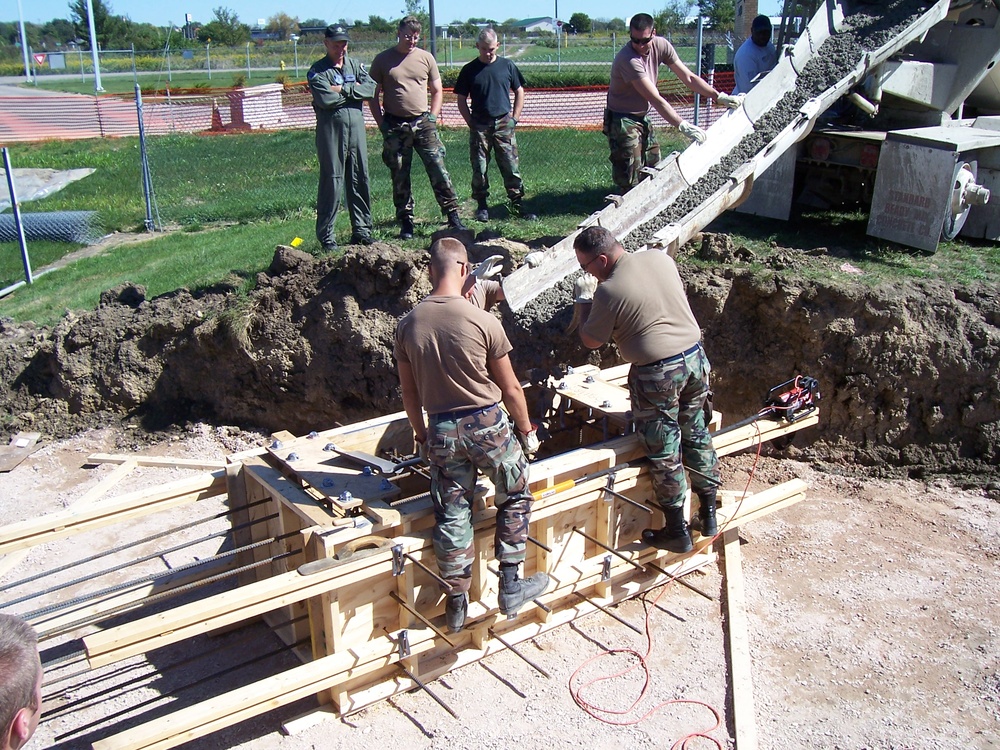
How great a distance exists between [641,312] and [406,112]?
175 inches

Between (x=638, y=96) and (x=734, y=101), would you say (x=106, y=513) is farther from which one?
(x=638, y=96)

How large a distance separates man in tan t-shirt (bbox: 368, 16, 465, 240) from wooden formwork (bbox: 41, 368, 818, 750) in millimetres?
3341

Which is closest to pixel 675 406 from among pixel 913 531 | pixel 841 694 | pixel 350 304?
pixel 841 694

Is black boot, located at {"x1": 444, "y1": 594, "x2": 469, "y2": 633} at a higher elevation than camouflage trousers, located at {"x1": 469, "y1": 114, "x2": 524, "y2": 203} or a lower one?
lower

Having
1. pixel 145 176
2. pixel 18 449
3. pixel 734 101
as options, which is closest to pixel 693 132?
pixel 734 101

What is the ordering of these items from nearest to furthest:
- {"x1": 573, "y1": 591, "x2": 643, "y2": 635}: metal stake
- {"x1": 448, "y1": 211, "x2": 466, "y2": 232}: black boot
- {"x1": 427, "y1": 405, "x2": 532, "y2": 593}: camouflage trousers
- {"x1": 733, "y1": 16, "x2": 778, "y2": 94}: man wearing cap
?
{"x1": 427, "y1": 405, "x2": 532, "y2": 593}: camouflage trousers → {"x1": 573, "y1": 591, "x2": 643, "y2": 635}: metal stake → {"x1": 448, "y1": 211, "x2": 466, "y2": 232}: black boot → {"x1": 733, "y1": 16, "x2": 778, "y2": 94}: man wearing cap

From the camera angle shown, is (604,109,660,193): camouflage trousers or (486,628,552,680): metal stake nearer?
(486,628,552,680): metal stake

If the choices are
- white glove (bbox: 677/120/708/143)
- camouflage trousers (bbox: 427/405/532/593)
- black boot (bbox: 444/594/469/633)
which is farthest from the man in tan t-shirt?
black boot (bbox: 444/594/469/633)

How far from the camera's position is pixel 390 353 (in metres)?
8.25

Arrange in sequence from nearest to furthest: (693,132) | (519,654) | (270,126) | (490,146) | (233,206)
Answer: (519,654)
(693,132)
(490,146)
(233,206)
(270,126)

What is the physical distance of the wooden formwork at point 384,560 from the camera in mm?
4355

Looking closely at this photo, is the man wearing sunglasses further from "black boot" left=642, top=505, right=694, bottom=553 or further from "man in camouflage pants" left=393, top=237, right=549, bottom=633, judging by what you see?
"man in camouflage pants" left=393, top=237, right=549, bottom=633

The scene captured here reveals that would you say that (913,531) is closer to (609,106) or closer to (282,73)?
(609,106)

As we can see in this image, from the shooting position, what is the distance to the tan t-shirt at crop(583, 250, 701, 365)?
5.27 m
